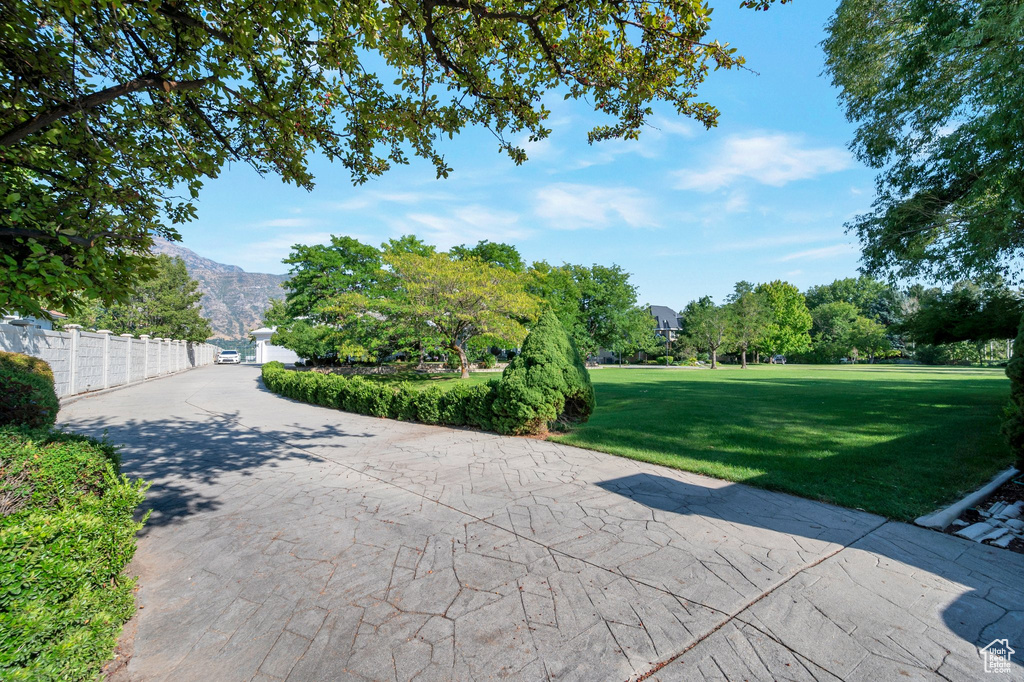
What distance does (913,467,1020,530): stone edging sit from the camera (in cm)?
408

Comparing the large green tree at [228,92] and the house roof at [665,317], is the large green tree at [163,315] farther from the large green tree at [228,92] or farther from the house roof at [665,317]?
the house roof at [665,317]

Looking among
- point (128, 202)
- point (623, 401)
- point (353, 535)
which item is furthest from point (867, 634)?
point (623, 401)

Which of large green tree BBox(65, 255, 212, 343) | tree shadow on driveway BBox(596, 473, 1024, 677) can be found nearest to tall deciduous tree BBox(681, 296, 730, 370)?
tree shadow on driveway BBox(596, 473, 1024, 677)

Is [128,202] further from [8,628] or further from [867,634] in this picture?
[867,634]

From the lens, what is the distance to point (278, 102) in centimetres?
454

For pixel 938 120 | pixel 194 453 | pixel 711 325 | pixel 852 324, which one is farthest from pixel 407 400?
pixel 852 324

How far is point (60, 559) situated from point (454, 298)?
16942 mm

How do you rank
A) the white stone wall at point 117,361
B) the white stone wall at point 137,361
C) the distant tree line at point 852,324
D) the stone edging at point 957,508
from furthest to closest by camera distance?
1. the white stone wall at point 137,361
2. the white stone wall at point 117,361
3. the distant tree line at point 852,324
4. the stone edging at point 957,508

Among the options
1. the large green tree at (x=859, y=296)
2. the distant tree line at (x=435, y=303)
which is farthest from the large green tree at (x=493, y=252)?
the large green tree at (x=859, y=296)

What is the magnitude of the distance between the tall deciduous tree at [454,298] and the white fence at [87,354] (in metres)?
11.0

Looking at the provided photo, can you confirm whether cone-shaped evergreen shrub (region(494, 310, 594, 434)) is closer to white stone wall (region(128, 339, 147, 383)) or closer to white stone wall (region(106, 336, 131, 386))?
white stone wall (region(106, 336, 131, 386))

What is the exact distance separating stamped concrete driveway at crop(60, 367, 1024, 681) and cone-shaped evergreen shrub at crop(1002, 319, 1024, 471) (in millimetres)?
2931
